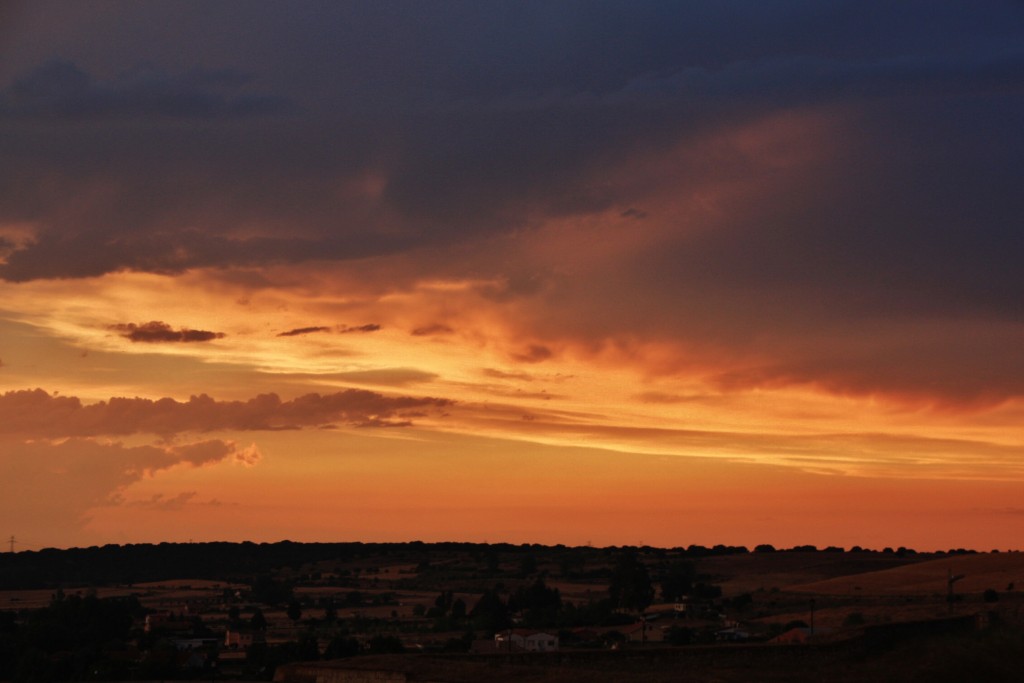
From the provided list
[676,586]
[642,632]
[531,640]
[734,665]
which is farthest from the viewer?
[676,586]

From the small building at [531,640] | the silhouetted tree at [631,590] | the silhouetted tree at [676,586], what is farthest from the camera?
the silhouetted tree at [676,586]

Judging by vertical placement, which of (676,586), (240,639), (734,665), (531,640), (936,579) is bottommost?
(240,639)

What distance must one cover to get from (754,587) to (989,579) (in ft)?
121

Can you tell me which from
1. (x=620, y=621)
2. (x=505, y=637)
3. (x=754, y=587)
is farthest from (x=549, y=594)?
(x=505, y=637)

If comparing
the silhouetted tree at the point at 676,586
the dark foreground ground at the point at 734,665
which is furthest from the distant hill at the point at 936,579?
the dark foreground ground at the point at 734,665

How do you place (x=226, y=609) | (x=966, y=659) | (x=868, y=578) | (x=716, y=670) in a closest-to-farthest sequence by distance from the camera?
(x=966, y=659)
(x=716, y=670)
(x=868, y=578)
(x=226, y=609)

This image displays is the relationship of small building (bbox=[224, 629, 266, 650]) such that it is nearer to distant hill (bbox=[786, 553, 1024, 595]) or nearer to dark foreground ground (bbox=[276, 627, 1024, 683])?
distant hill (bbox=[786, 553, 1024, 595])

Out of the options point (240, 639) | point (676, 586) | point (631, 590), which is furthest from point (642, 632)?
point (676, 586)

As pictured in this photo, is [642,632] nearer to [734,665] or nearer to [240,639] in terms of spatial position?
[240,639]

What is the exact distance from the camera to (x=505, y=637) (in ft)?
257

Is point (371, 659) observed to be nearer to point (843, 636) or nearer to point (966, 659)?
point (843, 636)

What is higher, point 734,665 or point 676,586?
point 676,586

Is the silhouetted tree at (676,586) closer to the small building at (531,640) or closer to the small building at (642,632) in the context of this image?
the small building at (642,632)

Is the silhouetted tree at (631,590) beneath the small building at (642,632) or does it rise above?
above
